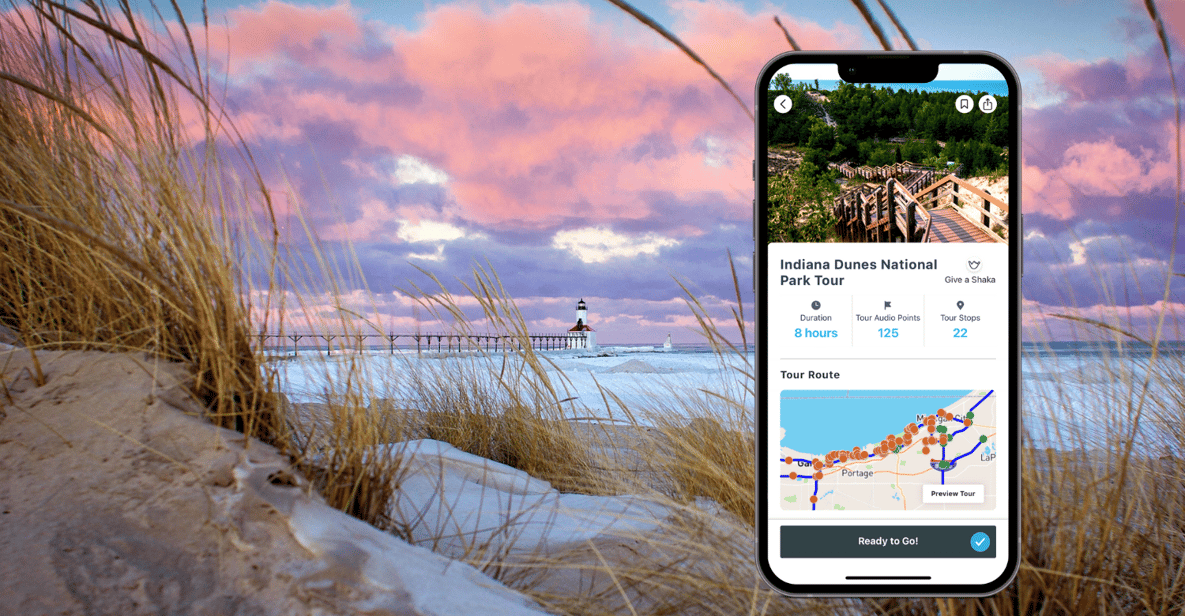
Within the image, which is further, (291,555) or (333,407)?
(333,407)

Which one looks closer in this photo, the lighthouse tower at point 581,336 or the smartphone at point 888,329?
the smartphone at point 888,329

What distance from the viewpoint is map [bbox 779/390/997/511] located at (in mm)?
1133

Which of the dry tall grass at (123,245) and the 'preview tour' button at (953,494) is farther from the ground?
the dry tall grass at (123,245)

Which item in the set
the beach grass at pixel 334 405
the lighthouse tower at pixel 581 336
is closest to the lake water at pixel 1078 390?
the beach grass at pixel 334 405

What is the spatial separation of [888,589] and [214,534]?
111cm

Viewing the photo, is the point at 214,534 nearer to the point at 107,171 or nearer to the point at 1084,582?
Result: the point at 107,171

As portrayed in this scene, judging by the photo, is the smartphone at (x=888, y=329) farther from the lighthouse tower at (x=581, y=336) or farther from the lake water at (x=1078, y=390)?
the lighthouse tower at (x=581, y=336)

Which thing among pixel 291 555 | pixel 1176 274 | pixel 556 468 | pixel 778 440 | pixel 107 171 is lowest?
pixel 556 468

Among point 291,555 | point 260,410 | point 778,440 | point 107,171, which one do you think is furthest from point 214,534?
point 107,171

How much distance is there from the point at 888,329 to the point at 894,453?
221mm

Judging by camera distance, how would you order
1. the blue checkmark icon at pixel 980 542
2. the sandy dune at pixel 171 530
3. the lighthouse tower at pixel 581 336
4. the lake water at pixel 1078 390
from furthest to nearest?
the lighthouse tower at pixel 581 336
the lake water at pixel 1078 390
the blue checkmark icon at pixel 980 542
the sandy dune at pixel 171 530

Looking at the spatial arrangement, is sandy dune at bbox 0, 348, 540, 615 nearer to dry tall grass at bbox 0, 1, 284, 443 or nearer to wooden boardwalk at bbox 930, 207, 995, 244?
dry tall grass at bbox 0, 1, 284, 443

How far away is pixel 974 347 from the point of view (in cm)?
117

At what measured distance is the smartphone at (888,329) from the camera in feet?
3.70
